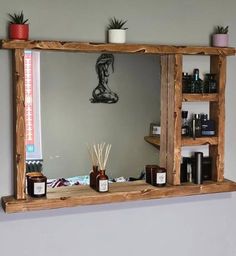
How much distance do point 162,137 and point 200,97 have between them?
0.87 ft

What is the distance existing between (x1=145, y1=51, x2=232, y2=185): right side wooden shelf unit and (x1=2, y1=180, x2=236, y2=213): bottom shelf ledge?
0.06 meters

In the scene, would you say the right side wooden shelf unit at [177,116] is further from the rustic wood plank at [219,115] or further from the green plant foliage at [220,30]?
the green plant foliage at [220,30]

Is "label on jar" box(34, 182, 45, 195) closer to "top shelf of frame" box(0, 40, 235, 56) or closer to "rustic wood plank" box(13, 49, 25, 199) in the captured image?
"rustic wood plank" box(13, 49, 25, 199)

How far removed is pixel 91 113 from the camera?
2.18 m

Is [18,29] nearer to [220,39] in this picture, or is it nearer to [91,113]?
[91,113]

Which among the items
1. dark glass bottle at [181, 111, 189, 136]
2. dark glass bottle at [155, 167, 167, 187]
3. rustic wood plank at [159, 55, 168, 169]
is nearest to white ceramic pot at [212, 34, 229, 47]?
rustic wood plank at [159, 55, 168, 169]

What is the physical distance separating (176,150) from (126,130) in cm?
25

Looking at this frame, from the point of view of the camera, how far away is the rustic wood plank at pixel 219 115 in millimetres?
2279

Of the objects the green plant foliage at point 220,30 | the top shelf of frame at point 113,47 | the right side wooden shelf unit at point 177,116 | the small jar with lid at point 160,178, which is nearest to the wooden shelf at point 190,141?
the right side wooden shelf unit at point 177,116

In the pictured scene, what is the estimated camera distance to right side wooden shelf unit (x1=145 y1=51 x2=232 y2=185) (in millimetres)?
2195

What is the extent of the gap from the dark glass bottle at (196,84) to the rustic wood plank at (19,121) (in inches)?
31.9

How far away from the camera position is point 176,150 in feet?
7.27

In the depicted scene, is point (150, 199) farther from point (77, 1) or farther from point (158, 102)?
point (77, 1)

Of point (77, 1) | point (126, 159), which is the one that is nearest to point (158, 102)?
point (126, 159)
